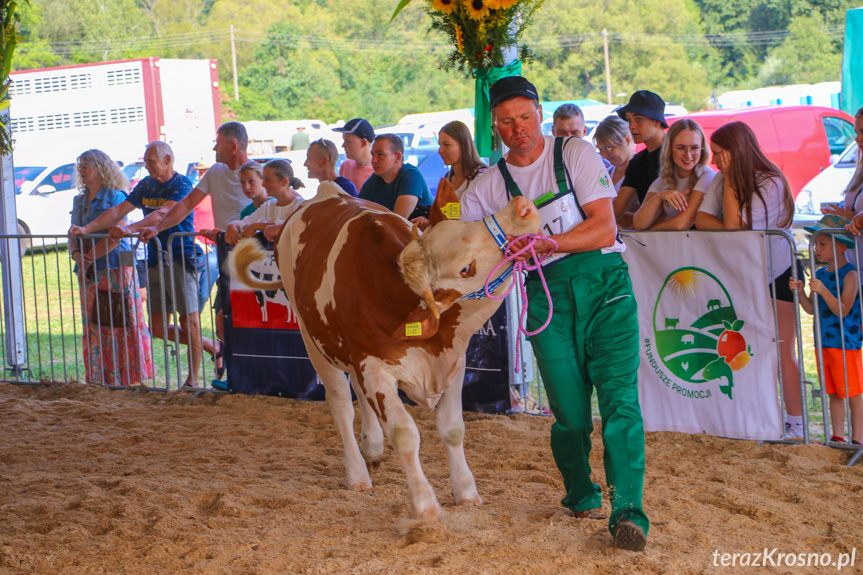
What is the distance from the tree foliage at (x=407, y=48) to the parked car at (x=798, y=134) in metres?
23.7

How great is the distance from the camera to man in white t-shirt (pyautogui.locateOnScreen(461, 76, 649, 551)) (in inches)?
133

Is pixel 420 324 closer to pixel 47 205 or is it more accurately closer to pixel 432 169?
pixel 432 169

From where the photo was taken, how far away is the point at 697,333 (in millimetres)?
5105

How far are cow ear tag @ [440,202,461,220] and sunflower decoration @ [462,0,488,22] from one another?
5.96ft

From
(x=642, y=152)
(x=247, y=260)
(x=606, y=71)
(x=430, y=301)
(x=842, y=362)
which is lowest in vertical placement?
(x=842, y=362)

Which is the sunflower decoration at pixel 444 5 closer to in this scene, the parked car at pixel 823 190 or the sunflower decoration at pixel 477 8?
the sunflower decoration at pixel 477 8

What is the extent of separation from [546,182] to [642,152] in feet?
8.21

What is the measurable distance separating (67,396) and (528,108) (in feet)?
18.3

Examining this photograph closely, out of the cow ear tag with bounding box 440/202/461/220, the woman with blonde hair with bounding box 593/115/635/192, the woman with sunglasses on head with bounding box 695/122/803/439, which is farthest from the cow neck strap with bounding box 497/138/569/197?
the woman with blonde hair with bounding box 593/115/635/192

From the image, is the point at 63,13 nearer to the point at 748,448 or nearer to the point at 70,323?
the point at 70,323

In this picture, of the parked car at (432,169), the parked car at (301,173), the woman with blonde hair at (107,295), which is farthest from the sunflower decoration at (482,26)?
the parked car at (301,173)

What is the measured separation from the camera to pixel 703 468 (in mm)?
4582

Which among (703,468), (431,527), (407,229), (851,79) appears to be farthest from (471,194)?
(851,79)

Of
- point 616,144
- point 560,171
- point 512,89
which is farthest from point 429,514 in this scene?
point 616,144
